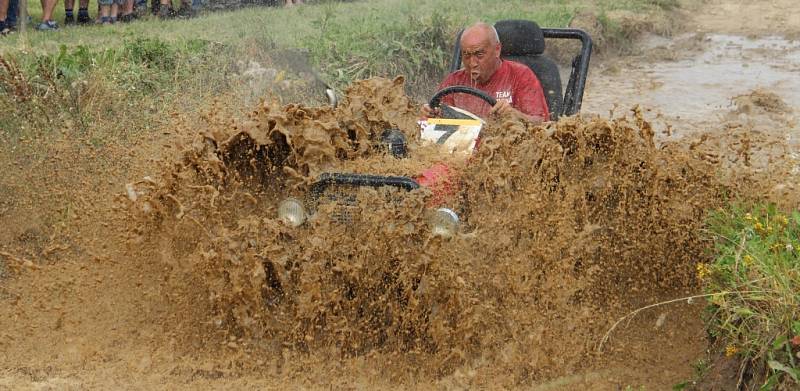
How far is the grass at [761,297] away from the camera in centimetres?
353

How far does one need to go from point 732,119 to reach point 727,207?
639 cm

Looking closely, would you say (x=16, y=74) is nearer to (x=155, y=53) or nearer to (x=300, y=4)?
(x=155, y=53)

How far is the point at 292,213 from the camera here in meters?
4.73

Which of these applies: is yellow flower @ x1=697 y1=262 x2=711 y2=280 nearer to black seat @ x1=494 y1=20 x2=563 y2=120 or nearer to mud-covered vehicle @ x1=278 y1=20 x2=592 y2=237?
mud-covered vehicle @ x1=278 y1=20 x2=592 y2=237

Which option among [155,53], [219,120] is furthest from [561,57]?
[219,120]

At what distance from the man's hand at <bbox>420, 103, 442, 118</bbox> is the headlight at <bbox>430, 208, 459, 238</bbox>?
1.46 metres

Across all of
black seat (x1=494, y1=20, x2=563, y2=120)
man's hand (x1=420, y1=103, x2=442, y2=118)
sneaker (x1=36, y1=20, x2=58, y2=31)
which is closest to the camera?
man's hand (x1=420, y1=103, x2=442, y2=118)

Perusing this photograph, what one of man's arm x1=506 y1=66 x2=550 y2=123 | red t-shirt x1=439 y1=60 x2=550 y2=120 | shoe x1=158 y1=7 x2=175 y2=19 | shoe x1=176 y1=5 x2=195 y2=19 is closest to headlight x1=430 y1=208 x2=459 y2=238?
red t-shirt x1=439 y1=60 x2=550 y2=120

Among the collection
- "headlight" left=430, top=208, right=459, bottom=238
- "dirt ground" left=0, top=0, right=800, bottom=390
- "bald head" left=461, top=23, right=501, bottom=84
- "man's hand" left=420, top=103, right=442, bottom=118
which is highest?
"bald head" left=461, top=23, right=501, bottom=84

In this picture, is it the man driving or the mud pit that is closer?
the mud pit

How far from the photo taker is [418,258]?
15.1 ft

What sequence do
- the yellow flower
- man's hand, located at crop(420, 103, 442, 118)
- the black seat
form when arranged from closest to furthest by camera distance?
the yellow flower → man's hand, located at crop(420, 103, 442, 118) → the black seat

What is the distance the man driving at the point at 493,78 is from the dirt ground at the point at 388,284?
110 cm

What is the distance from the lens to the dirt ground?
15.3ft
